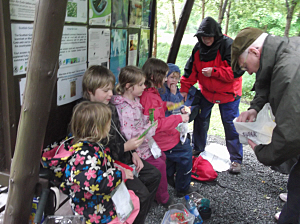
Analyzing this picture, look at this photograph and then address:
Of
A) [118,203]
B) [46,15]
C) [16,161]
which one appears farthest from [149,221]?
[46,15]

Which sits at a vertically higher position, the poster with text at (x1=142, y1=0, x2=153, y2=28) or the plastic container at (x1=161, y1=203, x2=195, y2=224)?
the poster with text at (x1=142, y1=0, x2=153, y2=28)

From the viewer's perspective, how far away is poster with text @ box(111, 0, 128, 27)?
3.21 meters

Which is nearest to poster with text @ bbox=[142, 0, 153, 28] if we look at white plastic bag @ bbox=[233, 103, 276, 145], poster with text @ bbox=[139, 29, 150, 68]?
poster with text @ bbox=[139, 29, 150, 68]

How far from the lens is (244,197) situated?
3531 millimetres

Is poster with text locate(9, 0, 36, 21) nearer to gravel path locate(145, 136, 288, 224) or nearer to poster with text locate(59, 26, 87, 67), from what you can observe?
poster with text locate(59, 26, 87, 67)

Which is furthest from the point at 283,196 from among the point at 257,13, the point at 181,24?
the point at 257,13

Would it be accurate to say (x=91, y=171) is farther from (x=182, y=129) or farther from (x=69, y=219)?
(x=182, y=129)

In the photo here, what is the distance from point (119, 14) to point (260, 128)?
2.22 meters

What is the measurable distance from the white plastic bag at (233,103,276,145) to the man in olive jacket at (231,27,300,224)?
0.47 ft

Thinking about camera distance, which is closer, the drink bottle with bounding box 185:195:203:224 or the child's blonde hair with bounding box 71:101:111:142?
the child's blonde hair with bounding box 71:101:111:142

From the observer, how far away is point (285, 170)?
9.27ft

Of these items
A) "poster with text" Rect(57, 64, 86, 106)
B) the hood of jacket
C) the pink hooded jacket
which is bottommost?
the pink hooded jacket

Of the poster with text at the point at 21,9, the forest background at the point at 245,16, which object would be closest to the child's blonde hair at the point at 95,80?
the poster with text at the point at 21,9

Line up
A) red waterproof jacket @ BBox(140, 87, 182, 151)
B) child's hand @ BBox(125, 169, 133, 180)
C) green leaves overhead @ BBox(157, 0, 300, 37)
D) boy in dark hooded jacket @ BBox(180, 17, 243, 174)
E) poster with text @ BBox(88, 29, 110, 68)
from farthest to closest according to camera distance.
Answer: green leaves overhead @ BBox(157, 0, 300, 37)
boy in dark hooded jacket @ BBox(180, 17, 243, 174)
red waterproof jacket @ BBox(140, 87, 182, 151)
poster with text @ BBox(88, 29, 110, 68)
child's hand @ BBox(125, 169, 133, 180)
